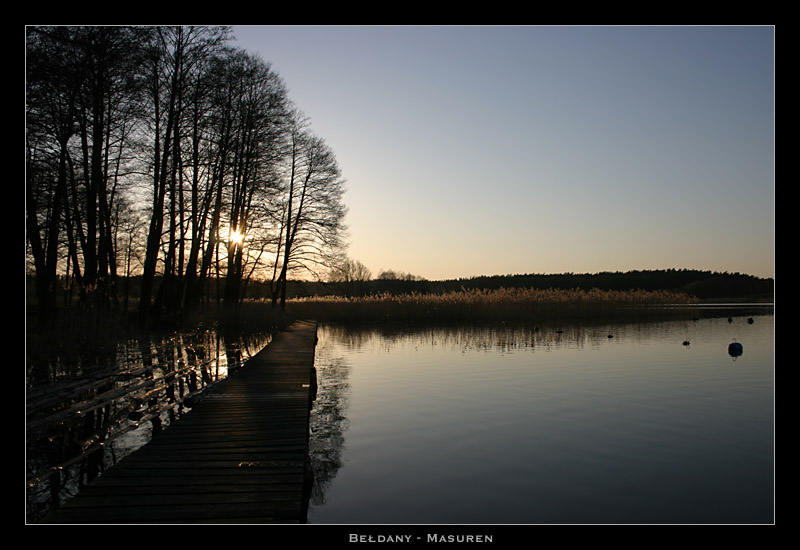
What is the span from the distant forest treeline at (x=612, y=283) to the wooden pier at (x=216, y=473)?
40078mm

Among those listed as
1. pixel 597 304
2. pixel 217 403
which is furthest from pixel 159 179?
pixel 597 304

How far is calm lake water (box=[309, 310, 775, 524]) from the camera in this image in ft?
16.8

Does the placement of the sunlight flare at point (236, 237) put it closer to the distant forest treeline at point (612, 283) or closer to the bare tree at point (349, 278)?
the bare tree at point (349, 278)

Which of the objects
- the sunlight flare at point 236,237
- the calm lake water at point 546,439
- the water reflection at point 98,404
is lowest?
the calm lake water at point 546,439

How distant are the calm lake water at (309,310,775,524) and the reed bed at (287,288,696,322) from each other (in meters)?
13.3

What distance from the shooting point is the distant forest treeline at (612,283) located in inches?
2409

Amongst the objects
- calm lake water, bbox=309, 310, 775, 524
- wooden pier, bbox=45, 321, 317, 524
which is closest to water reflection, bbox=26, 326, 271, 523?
wooden pier, bbox=45, 321, 317, 524

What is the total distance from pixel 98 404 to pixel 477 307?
71.7ft

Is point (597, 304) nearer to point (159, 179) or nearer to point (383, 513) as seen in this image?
point (159, 179)

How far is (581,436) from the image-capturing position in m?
7.21

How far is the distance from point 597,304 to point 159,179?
22119 mm

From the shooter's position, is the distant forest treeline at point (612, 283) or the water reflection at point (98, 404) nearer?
the water reflection at point (98, 404)

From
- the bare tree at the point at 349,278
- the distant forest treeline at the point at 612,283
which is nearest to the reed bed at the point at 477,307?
the bare tree at the point at 349,278
